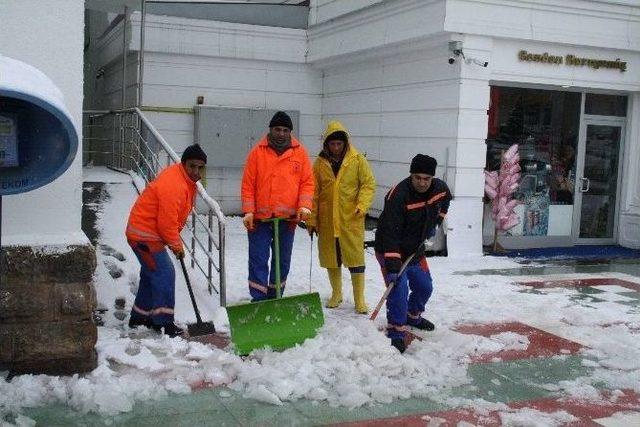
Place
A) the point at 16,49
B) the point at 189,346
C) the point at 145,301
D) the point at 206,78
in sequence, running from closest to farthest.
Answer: the point at 16,49 → the point at 189,346 → the point at 145,301 → the point at 206,78

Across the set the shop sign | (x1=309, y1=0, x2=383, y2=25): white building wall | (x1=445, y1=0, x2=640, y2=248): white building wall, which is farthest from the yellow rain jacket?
(x1=309, y1=0, x2=383, y2=25): white building wall

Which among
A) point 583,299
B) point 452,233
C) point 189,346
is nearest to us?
point 189,346

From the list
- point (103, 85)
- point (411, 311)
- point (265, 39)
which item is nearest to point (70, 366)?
point (411, 311)

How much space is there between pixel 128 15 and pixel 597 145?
8430 millimetres

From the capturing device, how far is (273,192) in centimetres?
646

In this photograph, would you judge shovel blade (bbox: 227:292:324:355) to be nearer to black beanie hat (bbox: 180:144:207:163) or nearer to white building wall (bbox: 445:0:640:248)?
black beanie hat (bbox: 180:144:207:163)

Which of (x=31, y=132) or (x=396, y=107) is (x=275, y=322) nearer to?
(x=31, y=132)

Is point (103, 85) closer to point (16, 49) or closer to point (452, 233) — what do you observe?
point (452, 233)

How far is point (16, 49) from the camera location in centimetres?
458

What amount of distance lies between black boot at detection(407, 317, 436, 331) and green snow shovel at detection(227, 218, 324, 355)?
106cm

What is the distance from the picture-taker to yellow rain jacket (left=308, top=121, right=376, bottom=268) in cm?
690

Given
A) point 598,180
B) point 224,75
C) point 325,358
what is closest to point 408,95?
point 598,180

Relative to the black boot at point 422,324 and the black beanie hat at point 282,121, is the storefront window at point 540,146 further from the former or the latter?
the black beanie hat at point 282,121

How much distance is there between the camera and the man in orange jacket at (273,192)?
21.1 feet
